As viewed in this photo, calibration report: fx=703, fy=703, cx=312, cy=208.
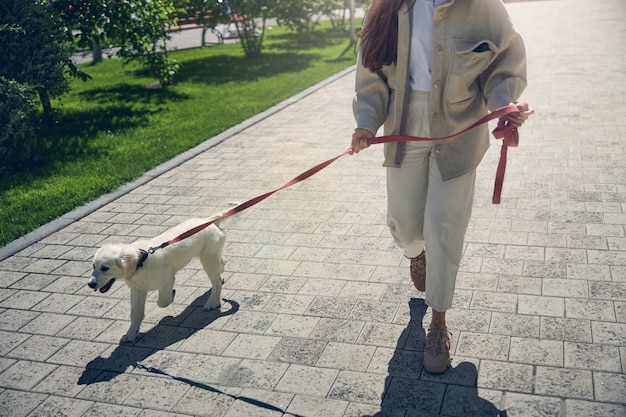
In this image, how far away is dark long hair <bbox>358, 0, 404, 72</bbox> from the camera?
3799 millimetres

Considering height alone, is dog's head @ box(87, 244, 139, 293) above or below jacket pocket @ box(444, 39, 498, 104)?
below

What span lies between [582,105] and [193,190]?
19.1 ft

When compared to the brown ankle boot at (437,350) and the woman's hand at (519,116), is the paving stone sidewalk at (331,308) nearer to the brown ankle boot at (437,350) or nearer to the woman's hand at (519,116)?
the brown ankle boot at (437,350)

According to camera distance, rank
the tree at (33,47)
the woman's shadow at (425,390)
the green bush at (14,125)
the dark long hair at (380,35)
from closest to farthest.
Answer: the woman's shadow at (425,390)
the dark long hair at (380,35)
the green bush at (14,125)
the tree at (33,47)

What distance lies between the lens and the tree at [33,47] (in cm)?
903

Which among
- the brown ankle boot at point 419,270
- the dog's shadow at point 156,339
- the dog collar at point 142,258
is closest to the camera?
the dog's shadow at point 156,339

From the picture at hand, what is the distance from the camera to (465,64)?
369 centimetres

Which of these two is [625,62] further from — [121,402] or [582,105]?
[121,402]

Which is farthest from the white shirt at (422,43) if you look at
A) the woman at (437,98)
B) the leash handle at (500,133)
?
the leash handle at (500,133)

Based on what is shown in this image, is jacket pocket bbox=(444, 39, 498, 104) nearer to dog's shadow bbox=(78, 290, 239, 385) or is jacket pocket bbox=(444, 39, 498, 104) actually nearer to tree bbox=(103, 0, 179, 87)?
dog's shadow bbox=(78, 290, 239, 385)

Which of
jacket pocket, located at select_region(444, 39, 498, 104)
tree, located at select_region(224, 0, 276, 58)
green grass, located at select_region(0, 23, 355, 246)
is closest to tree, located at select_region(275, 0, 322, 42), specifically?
tree, located at select_region(224, 0, 276, 58)

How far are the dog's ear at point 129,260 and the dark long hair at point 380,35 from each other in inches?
70.8

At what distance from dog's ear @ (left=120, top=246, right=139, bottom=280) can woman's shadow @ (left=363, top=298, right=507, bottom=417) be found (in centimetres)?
166

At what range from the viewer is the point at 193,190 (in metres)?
7.59
